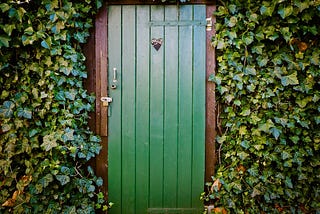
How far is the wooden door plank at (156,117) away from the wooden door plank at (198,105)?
29cm

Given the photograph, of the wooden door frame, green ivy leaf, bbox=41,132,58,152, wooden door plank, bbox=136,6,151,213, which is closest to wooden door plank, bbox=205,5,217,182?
the wooden door frame

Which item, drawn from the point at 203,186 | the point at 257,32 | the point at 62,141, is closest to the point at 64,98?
the point at 62,141

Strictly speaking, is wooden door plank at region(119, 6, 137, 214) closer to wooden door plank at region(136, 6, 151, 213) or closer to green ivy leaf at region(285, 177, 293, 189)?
wooden door plank at region(136, 6, 151, 213)

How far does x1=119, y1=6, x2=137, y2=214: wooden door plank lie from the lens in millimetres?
2396

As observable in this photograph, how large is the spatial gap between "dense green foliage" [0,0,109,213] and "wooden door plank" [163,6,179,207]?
2.12 feet

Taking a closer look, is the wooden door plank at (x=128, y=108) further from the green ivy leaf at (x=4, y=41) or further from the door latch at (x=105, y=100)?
the green ivy leaf at (x=4, y=41)

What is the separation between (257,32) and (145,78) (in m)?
1.00

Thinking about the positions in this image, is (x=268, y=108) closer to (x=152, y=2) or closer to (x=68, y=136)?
(x=152, y=2)

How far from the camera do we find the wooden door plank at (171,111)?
7.83 ft

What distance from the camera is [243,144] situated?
92.1 inches

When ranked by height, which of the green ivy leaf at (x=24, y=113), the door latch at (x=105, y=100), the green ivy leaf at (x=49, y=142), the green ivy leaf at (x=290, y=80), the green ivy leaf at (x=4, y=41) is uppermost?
the green ivy leaf at (x=4, y=41)

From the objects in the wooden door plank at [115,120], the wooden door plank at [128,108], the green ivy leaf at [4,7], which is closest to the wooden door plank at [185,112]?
the wooden door plank at [128,108]

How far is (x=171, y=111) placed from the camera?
243cm

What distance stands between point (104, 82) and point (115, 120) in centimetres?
34
